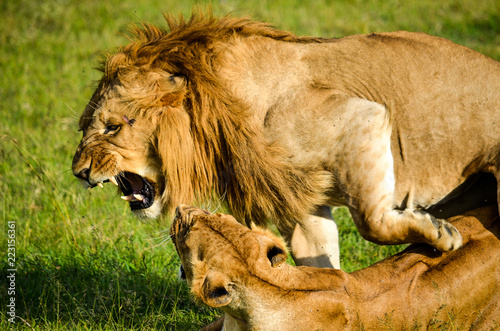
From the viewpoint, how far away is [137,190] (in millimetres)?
3787

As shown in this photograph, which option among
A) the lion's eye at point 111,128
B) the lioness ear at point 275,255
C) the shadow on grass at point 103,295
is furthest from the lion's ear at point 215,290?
the lion's eye at point 111,128

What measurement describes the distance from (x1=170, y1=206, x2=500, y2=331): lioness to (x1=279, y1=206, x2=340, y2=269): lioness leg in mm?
644

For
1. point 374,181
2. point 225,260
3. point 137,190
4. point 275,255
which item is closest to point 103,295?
point 137,190

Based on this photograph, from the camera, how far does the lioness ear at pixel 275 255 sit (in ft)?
9.02

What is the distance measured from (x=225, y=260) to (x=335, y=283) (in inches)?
20.2

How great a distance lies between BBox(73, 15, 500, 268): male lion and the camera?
3.28m

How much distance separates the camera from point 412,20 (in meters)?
→ 9.42

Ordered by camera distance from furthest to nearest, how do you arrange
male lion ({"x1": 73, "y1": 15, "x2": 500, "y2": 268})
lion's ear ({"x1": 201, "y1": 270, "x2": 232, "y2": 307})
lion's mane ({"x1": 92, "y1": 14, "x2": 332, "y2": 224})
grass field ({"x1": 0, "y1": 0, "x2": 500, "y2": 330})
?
grass field ({"x1": 0, "y1": 0, "x2": 500, "y2": 330}) < lion's mane ({"x1": 92, "y1": 14, "x2": 332, "y2": 224}) < male lion ({"x1": 73, "y1": 15, "x2": 500, "y2": 268}) < lion's ear ({"x1": 201, "y1": 270, "x2": 232, "y2": 307})

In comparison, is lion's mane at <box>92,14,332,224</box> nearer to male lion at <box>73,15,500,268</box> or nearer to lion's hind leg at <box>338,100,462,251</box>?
male lion at <box>73,15,500,268</box>

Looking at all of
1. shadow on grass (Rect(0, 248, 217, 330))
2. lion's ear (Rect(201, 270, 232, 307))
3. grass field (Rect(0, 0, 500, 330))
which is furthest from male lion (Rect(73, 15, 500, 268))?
lion's ear (Rect(201, 270, 232, 307))

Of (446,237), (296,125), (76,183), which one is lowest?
(76,183)

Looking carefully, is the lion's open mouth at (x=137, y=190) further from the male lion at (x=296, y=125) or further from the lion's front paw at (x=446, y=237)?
the lion's front paw at (x=446, y=237)

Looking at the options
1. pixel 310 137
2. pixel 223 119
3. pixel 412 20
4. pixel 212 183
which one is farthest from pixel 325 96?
pixel 412 20

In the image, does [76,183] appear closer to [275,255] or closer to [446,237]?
[275,255]
